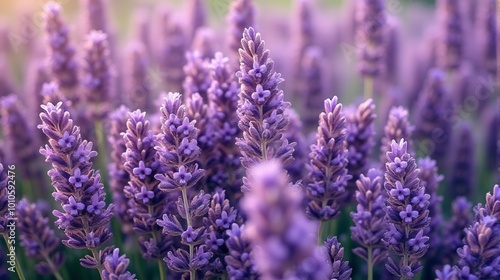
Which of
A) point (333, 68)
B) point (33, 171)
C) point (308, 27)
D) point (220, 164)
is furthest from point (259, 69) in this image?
point (333, 68)

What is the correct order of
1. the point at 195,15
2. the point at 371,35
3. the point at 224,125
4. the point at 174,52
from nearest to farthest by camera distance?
1. the point at 224,125
2. the point at 371,35
3. the point at 174,52
4. the point at 195,15

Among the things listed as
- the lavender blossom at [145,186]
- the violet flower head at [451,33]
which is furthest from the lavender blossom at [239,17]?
the violet flower head at [451,33]

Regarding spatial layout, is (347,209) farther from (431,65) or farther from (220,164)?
(431,65)

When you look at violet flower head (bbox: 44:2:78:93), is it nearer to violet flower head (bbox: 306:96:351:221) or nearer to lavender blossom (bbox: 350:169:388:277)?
violet flower head (bbox: 306:96:351:221)

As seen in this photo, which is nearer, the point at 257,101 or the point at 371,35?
the point at 257,101

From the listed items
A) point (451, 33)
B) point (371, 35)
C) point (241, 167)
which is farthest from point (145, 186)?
point (451, 33)

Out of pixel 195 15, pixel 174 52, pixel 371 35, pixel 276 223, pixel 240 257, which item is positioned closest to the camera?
pixel 276 223

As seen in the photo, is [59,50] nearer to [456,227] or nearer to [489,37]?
[456,227]
